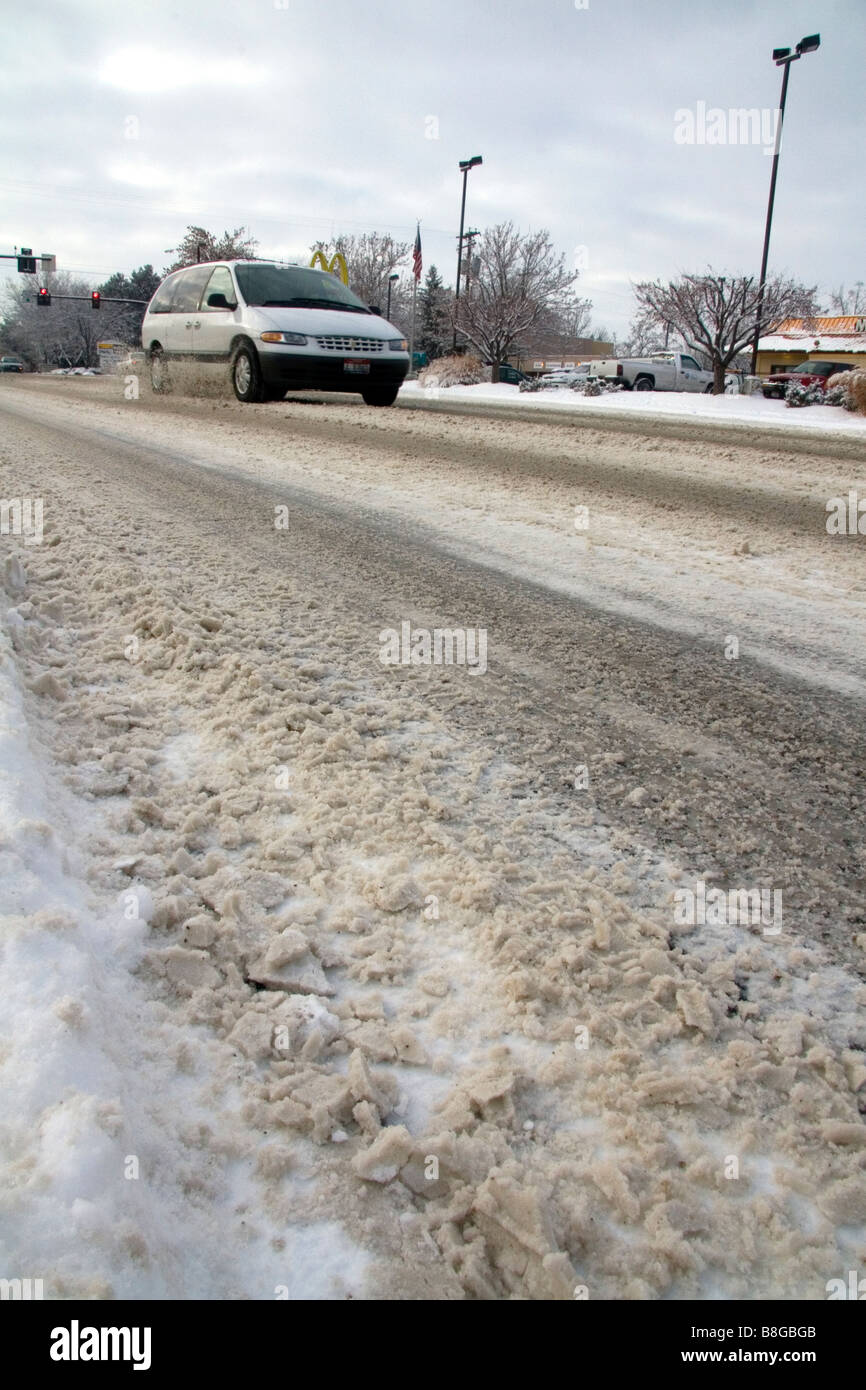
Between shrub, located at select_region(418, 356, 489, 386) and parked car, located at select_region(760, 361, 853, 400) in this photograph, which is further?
shrub, located at select_region(418, 356, 489, 386)

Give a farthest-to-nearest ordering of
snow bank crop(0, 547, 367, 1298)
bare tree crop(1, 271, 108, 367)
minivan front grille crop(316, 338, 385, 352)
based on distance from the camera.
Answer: bare tree crop(1, 271, 108, 367) < minivan front grille crop(316, 338, 385, 352) < snow bank crop(0, 547, 367, 1298)

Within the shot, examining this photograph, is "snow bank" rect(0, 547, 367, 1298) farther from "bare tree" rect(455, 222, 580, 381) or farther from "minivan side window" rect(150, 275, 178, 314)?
"bare tree" rect(455, 222, 580, 381)

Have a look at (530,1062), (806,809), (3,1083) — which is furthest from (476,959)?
(806,809)

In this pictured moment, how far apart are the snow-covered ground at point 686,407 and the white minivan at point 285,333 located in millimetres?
4357

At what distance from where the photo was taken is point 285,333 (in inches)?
441

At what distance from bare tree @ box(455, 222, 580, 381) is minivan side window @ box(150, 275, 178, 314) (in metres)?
18.1

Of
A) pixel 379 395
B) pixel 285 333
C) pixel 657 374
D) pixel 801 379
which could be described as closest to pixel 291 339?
pixel 285 333

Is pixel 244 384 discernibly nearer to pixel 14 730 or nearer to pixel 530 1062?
pixel 14 730

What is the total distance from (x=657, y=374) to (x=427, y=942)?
29.7 meters

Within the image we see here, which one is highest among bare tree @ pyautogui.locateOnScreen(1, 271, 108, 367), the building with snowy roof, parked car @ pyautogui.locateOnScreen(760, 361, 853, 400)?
bare tree @ pyautogui.locateOnScreen(1, 271, 108, 367)

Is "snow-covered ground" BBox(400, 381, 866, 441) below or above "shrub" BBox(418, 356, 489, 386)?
below

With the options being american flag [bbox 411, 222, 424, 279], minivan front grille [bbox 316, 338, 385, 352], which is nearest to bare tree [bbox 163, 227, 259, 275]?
american flag [bbox 411, 222, 424, 279]

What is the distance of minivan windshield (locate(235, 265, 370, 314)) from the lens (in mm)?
11898
